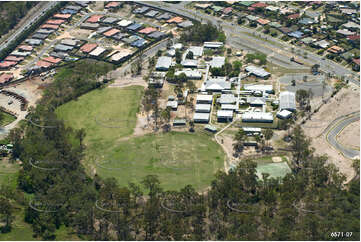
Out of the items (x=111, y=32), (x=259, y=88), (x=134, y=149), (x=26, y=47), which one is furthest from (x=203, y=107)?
(x=26, y=47)

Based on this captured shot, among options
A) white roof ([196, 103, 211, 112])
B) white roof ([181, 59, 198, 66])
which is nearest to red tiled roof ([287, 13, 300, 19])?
white roof ([181, 59, 198, 66])

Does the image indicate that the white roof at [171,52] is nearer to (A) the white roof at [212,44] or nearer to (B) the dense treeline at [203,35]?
(B) the dense treeline at [203,35]

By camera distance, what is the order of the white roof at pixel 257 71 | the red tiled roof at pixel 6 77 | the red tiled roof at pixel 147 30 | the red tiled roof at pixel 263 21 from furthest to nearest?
the red tiled roof at pixel 263 21 → the red tiled roof at pixel 147 30 → the red tiled roof at pixel 6 77 → the white roof at pixel 257 71

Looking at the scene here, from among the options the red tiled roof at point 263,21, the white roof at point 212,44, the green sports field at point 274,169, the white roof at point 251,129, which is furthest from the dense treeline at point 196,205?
the red tiled roof at point 263,21

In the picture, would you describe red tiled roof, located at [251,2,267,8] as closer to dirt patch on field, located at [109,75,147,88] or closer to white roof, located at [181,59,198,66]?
white roof, located at [181,59,198,66]

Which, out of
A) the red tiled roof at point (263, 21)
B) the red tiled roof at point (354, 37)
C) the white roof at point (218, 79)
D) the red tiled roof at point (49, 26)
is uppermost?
the red tiled roof at point (263, 21)

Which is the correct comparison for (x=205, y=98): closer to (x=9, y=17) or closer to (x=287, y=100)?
(x=287, y=100)

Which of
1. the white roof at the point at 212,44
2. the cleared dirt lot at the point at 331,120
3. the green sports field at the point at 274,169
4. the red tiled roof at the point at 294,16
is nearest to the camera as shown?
the green sports field at the point at 274,169

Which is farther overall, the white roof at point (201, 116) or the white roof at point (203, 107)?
the white roof at point (203, 107)
